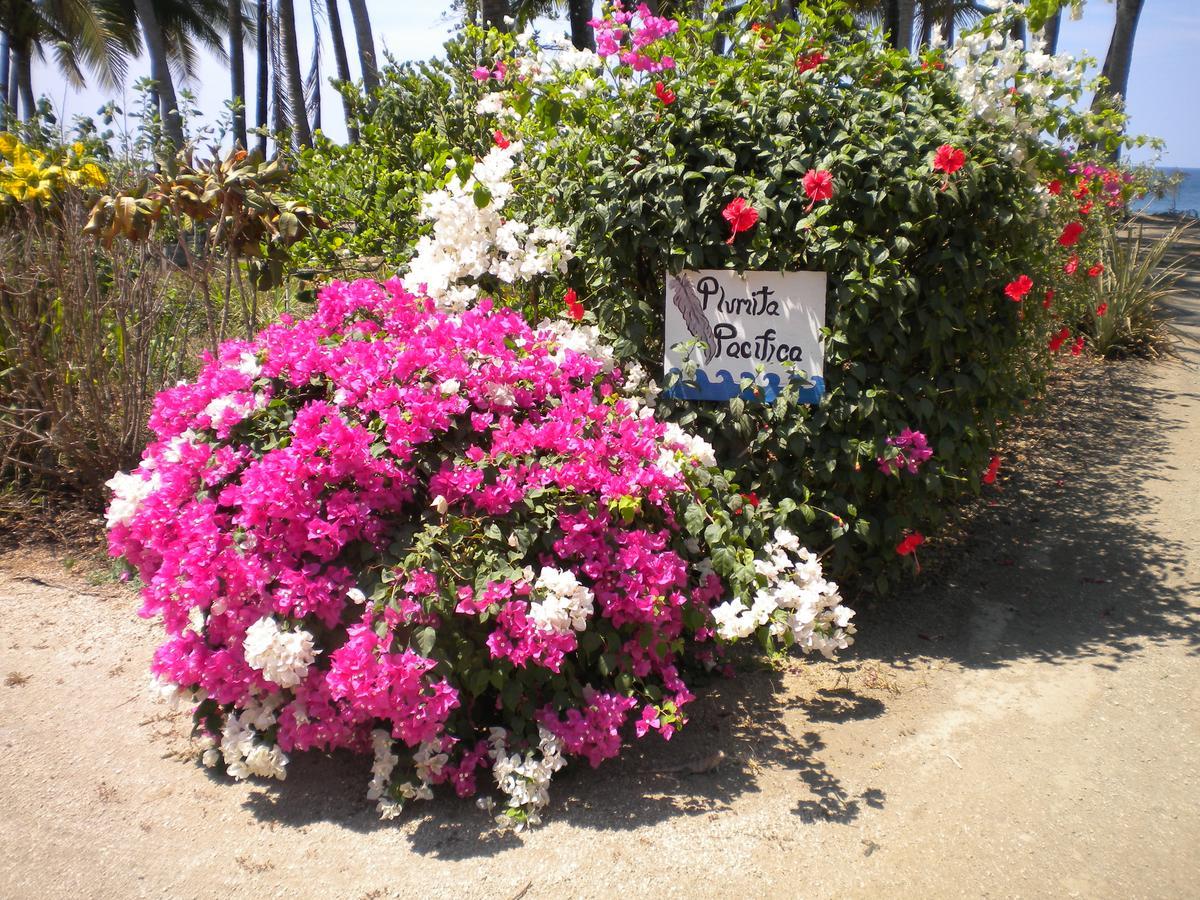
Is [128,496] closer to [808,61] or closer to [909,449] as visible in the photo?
[909,449]

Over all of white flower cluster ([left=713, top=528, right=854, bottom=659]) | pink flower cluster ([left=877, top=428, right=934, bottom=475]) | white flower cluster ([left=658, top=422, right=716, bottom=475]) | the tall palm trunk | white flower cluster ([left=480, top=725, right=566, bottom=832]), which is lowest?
white flower cluster ([left=480, top=725, right=566, bottom=832])

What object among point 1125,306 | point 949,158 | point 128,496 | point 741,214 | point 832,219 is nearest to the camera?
point 128,496

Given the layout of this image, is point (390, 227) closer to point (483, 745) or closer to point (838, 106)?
point (838, 106)

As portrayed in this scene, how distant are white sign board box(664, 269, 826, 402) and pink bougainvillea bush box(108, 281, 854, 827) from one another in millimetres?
612

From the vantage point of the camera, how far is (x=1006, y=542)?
14.5 feet

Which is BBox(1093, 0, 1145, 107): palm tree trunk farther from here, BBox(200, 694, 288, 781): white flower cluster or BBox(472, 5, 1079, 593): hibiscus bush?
BBox(200, 694, 288, 781): white flower cluster

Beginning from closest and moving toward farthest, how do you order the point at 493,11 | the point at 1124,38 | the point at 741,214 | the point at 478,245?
the point at 741,214, the point at 478,245, the point at 493,11, the point at 1124,38

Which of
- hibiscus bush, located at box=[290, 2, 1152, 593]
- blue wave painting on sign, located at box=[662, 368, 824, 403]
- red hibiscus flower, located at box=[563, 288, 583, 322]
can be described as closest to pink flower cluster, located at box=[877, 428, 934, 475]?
hibiscus bush, located at box=[290, 2, 1152, 593]

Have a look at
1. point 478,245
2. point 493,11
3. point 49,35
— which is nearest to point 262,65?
point 49,35

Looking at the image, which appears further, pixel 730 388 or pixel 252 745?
pixel 730 388

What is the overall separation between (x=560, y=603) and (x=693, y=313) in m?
1.49

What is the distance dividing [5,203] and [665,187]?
→ 128 inches

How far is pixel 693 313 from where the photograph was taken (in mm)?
3527

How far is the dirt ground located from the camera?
2.28 m
